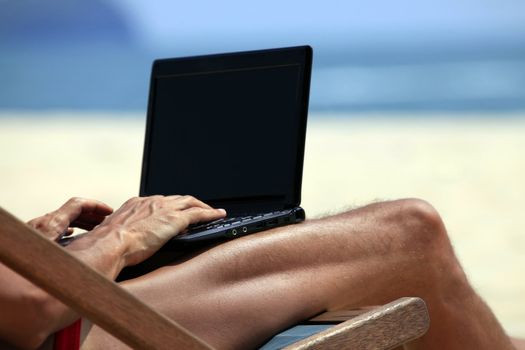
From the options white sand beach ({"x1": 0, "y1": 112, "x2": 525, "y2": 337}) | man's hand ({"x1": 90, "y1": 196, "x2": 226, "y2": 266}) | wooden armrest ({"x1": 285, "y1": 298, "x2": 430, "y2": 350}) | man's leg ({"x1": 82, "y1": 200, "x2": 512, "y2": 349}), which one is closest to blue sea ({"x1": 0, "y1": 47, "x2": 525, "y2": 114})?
white sand beach ({"x1": 0, "y1": 112, "x2": 525, "y2": 337})

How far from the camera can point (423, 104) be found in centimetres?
853

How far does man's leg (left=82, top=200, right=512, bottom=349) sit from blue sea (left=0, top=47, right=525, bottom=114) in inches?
260

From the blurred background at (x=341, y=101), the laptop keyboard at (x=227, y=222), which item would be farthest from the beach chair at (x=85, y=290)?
the blurred background at (x=341, y=101)

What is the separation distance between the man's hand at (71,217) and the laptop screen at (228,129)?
173 millimetres

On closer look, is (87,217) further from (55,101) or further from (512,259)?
(55,101)

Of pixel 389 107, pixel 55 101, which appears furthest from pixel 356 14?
pixel 55 101

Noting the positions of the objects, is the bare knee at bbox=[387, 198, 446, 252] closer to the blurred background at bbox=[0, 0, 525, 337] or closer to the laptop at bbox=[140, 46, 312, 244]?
the laptop at bbox=[140, 46, 312, 244]

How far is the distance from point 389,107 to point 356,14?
301cm

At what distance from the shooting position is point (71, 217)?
5.60 feet

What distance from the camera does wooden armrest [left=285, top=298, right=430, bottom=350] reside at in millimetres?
1283

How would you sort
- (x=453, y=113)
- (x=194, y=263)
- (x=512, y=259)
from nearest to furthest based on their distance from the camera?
(x=194, y=263)
(x=512, y=259)
(x=453, y=113)

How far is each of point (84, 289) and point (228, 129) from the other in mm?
858

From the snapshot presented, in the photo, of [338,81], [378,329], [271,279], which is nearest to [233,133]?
[271,279]

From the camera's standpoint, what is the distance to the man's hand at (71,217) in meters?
1.64
